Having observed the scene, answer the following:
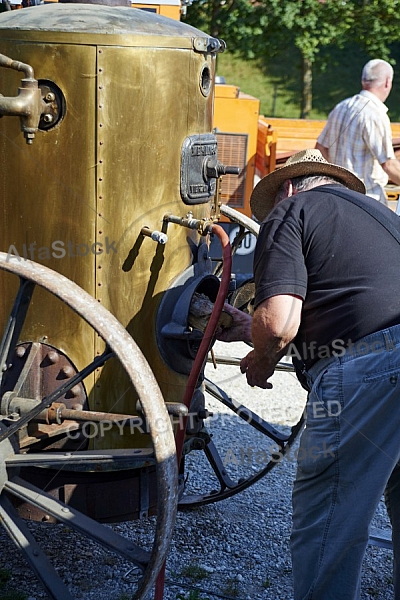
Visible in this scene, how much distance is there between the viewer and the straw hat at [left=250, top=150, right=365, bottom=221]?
8.39 ft

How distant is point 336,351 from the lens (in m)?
2.38

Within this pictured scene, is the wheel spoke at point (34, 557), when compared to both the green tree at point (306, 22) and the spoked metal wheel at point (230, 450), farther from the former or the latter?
the green tree at point (306, 22)

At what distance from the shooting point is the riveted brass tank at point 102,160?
7.82ft

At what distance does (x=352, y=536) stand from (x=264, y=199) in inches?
46.6

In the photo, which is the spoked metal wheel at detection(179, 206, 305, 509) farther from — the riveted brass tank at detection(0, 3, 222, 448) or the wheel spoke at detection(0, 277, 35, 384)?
the wheel spoke at detection(0, 277, 35, 384)

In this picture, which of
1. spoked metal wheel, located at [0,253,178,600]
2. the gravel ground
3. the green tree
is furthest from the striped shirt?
the green tree

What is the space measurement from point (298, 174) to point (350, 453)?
0.91m

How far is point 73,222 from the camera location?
248cm

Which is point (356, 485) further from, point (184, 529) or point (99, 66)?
Answer: point (99, 66)

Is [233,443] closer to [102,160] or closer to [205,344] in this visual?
[205,344]

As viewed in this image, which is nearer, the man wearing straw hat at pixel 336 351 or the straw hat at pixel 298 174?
the man wearing straw hat at pixel 336 351

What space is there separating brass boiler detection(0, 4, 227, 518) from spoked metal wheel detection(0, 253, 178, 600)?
10 centimetres

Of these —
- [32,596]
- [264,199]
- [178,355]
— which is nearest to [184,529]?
[32,596]

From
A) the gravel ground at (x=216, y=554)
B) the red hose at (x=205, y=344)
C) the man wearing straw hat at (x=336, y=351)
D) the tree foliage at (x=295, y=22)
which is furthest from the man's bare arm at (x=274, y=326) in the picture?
the tree foliage at (x=295, y=22)
